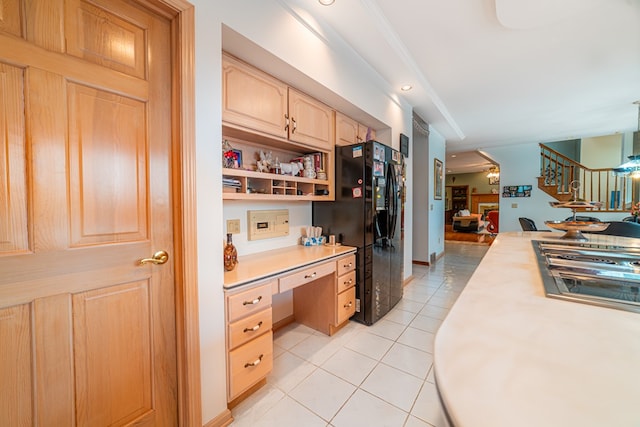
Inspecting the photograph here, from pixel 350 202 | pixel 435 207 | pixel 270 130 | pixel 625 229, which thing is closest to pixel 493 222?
pixel 435 207

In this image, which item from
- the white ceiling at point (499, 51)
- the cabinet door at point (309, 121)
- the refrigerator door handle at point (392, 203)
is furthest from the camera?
the refrigerator door handle at point (392, 203)

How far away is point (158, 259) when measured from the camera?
3.84ft

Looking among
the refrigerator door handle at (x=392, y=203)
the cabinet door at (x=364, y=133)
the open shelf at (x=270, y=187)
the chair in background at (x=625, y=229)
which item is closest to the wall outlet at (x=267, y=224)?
the open shelf at (x=270, y=187)

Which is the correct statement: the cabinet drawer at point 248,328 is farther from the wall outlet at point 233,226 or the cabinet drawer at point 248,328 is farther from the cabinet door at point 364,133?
the cabinet door at point 364,133

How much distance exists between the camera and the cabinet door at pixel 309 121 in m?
1.95

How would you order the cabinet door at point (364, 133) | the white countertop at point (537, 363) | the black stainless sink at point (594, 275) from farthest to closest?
the cabinet door at point (364, 133) < the black stainless sink at point (594, 275) < the white countertop at point (537, 363)

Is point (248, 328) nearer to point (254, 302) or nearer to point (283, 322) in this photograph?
point (254, 302)

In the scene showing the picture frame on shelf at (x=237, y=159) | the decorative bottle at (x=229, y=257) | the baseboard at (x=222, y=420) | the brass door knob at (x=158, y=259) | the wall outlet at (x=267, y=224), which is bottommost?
the baseboard at (x=222, y=420)

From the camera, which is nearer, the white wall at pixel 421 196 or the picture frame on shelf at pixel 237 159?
the picture frame on shelf at pixel 237 159

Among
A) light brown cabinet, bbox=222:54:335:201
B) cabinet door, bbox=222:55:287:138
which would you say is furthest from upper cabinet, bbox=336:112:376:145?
cabinet door, bbox=222:55:287:138

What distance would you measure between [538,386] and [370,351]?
5.79ft

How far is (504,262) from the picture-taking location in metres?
1.31

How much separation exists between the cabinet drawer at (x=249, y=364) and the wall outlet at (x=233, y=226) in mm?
789

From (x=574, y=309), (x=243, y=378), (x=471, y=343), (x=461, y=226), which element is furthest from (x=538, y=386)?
(x=461, y=226)
